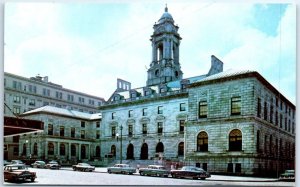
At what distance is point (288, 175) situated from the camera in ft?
32.9

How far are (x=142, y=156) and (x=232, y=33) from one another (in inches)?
235

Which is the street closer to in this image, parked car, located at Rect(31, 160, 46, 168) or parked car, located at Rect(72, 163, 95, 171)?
parked car, located at Rect(72, 163, 95, 171)

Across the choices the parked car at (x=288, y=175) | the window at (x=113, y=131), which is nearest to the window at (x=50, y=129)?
the window at (x=113, y=131)

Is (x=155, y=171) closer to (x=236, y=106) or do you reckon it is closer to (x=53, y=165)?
(x=53, y=165)

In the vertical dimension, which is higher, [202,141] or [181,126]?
[181,126]

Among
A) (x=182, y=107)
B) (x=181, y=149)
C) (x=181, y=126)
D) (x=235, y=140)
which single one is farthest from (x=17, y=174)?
(x=235, y=140)

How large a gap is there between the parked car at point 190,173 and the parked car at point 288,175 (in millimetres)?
2720

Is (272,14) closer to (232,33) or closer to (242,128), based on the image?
→ (232,33)

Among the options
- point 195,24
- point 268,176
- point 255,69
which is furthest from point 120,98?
point 268,176

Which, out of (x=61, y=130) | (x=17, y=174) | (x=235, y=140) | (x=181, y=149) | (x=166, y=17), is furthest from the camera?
(x=181, y=149)

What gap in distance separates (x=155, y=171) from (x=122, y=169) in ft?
3.92

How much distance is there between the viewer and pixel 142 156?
13867mm

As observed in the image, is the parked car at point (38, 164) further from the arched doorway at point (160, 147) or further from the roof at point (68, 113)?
the arched doorway at point (160, 147)

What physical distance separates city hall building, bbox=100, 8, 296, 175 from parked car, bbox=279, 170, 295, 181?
47 centimetres
